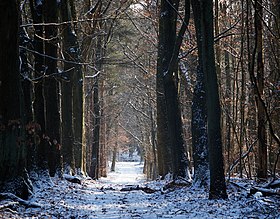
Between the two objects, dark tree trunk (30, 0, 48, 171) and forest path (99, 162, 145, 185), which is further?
forest path (99, 162, 145, 185)

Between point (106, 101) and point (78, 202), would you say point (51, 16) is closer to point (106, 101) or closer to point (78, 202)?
point (78, 202)

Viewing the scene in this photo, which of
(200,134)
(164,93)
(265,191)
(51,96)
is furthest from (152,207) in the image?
(51,96)

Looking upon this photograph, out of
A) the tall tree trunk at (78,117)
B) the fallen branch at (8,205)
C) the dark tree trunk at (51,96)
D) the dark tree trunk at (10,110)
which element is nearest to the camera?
the fallen branch at (8,205)

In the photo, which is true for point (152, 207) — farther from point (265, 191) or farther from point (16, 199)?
point (16, 199)

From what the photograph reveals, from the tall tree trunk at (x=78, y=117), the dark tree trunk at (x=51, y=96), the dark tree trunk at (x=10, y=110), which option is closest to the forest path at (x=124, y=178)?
the tall tree trunk at (x=78, y=117)

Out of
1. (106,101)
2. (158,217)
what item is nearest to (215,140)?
(158,217)

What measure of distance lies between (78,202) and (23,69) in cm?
431

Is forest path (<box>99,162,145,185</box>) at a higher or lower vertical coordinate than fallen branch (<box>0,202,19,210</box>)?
lower

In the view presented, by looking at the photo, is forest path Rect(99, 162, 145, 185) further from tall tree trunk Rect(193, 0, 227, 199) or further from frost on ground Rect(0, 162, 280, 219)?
tall tree trunk Rect(193, 0, 227, 199)

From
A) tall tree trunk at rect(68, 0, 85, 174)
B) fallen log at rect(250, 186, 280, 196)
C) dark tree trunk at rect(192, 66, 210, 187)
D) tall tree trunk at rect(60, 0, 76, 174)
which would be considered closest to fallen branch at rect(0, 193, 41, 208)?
fallen log at rect(250, 186, 280, 196)

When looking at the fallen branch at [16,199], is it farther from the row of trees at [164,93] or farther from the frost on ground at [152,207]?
the row of trees at [164,93]

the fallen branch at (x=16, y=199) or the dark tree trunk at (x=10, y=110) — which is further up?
the dark tree trunk at (x=10, y=110)

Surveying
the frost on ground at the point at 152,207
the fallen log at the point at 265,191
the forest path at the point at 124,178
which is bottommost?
the forest path at the point at 124,178

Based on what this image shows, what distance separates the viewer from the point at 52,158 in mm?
15844
